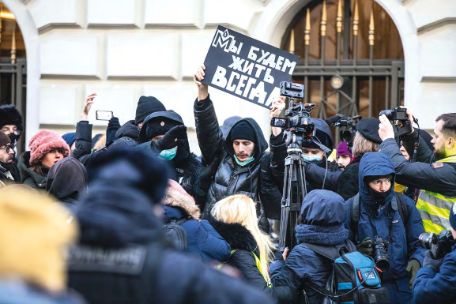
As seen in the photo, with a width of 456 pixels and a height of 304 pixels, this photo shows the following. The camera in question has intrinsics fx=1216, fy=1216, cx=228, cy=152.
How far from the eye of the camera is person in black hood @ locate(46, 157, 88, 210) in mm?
7059

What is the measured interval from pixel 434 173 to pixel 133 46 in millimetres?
5517

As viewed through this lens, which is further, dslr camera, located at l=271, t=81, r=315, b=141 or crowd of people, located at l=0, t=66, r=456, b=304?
dslr camera, located at l=271, t=81, r=315, b=141

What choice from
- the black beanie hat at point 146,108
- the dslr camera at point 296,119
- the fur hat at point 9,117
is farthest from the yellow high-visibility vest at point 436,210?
the fur hat at point 9,117

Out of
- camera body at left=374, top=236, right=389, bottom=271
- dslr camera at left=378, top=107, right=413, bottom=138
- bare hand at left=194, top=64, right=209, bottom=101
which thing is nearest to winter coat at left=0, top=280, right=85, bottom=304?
camera body at left=374, top=236, right=389, bottom=271

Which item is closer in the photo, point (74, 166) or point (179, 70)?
point (74, 166)

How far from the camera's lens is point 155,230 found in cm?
333

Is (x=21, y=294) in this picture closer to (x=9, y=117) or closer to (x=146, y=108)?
(x=146, y=108)

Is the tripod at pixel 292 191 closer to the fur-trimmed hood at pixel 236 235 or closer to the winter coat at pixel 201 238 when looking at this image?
the fur-trimmed hood at pixel 236 235

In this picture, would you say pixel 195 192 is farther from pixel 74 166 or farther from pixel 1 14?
pixel 1 14

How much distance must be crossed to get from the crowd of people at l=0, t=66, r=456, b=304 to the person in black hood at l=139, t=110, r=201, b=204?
0.4 inches

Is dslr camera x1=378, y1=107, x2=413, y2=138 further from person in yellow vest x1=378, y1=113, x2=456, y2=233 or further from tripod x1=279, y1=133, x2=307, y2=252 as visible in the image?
tripod x1=279, y1=133, x2=307, y2=252

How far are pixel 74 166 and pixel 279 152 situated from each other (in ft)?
4.75

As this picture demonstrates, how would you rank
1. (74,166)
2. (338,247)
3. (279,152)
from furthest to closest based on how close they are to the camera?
(279,152), (74,166), (338,247)

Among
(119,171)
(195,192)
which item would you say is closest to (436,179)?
(195,192)
